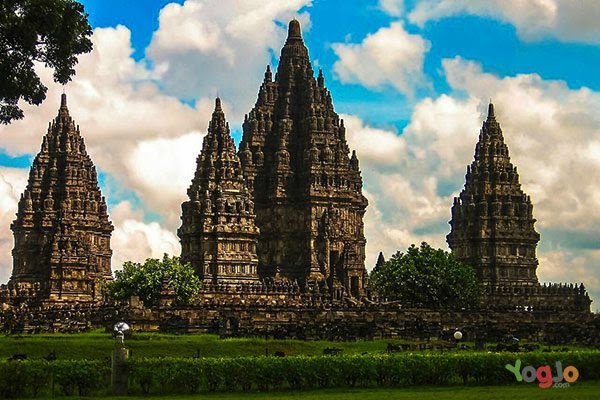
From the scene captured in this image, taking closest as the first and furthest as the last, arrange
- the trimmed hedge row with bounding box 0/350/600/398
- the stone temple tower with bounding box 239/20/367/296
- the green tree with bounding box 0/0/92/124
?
the green tree with bounding box 0/0/92/124
the trimmed hedge row with bounding box 0/350/600/398
the stone temple tower with bounding box 239/20/367/296

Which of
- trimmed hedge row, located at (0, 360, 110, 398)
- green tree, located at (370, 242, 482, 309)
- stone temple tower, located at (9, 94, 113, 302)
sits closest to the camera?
trimmed hedge row, located at (0, 360, 110, 398)

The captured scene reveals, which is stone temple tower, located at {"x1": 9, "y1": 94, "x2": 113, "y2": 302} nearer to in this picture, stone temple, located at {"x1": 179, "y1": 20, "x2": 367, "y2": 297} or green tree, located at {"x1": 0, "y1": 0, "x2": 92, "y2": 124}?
stone temple, located at {"x1": 179, "y1": 20, "x2": 367, "y2": 297}

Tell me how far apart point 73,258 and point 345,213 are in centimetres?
3239

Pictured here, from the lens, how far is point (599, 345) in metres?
86.3

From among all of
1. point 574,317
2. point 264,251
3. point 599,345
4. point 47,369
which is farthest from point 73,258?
point 47,369

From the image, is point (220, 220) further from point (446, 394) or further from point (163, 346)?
point (446, 394)

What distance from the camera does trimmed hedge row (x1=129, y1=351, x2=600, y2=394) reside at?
57.3 m

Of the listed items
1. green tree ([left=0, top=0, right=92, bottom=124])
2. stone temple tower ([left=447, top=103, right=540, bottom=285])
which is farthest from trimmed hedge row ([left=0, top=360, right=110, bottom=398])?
stone temple tower ([left=447, top=103, right=540, bottom=285])

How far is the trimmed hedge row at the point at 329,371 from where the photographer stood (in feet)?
188

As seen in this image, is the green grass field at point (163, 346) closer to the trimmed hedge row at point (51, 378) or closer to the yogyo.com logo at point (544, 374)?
the trimmed hedge row at point (51, 378)

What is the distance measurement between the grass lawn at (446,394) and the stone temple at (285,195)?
7648 centimetres

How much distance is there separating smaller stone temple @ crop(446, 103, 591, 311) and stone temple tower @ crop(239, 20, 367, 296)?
16227 mm

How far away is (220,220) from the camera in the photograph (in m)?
136

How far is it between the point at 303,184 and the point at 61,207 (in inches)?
1181
